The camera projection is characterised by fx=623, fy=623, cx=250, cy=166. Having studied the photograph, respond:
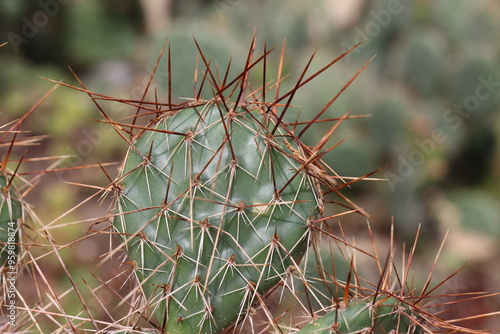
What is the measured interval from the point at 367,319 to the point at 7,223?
27.0 inches

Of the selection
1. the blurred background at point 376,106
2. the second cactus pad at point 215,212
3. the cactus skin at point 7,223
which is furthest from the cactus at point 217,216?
the blurred background at point 376,106

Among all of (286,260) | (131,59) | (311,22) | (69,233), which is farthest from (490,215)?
(131,59)

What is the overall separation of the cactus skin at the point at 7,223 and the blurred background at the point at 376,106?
1.97 m

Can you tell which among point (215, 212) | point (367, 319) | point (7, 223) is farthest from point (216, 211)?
point (7, 223)

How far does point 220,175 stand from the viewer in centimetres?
108

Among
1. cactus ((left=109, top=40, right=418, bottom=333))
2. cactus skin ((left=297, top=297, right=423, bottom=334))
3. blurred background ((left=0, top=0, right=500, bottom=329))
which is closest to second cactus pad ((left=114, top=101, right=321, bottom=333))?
cactus ((left=109, top=40, right=418, bottom=333))

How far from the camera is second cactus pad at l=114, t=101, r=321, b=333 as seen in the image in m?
1.07

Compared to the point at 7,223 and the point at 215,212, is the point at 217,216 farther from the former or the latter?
the point at 7,223

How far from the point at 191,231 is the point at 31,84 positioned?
253 inches

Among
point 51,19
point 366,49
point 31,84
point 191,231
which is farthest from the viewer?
point 51,19

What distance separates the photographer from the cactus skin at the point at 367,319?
101cm

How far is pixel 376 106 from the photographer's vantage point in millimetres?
4254

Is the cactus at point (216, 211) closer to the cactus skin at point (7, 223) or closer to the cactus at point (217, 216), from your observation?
the cactus at point (217, 216)

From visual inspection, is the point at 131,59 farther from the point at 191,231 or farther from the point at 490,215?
the point at 191,231
